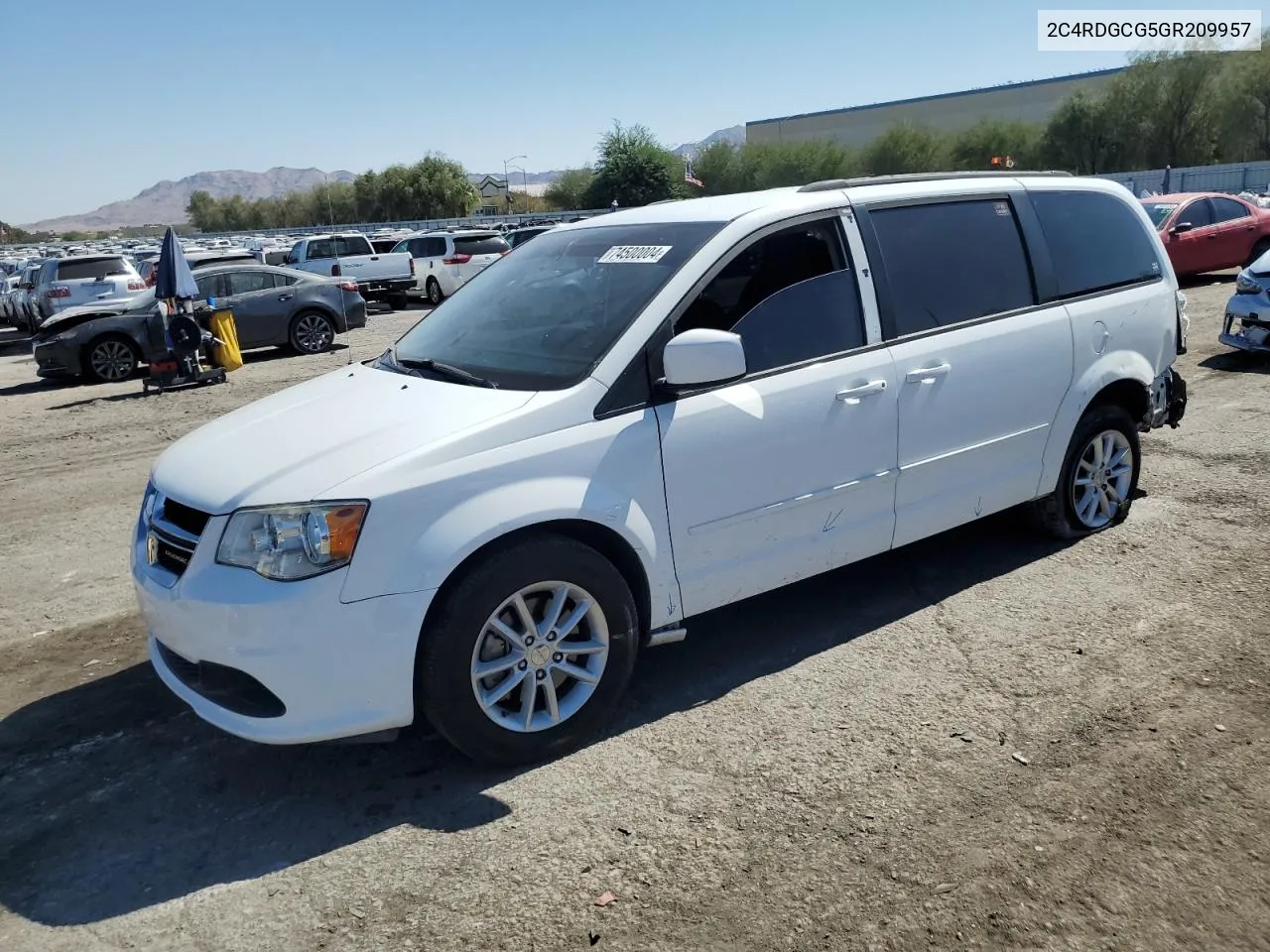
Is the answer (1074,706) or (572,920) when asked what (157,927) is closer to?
(572,920)

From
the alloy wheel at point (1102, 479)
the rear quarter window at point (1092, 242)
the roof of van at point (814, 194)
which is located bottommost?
the alloy wheel at point (1102, 479)

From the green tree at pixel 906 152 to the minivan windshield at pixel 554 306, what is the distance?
69.4 meters

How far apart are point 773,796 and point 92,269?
19094 millimetres

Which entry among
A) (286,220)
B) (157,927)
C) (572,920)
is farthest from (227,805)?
(286,220)

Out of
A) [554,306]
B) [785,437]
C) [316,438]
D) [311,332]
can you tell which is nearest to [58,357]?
[311,332]

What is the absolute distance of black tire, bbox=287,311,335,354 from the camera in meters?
16.5

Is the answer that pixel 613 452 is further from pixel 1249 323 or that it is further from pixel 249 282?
pixel 249 282

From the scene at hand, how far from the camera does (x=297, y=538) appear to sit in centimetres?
320

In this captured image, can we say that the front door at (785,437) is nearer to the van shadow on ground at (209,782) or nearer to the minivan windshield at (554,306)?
the minivan windshield at (554,306)

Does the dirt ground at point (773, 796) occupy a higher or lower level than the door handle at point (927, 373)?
lower

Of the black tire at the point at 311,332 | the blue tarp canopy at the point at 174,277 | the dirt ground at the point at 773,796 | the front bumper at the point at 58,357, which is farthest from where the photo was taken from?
the black tire at the point at 311,332

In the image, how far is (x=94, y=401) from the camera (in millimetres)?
13023

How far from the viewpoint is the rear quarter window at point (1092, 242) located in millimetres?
5168

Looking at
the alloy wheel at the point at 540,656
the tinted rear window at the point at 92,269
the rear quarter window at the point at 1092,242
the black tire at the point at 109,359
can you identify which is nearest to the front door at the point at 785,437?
the alloy wheel at the point at 540,656
